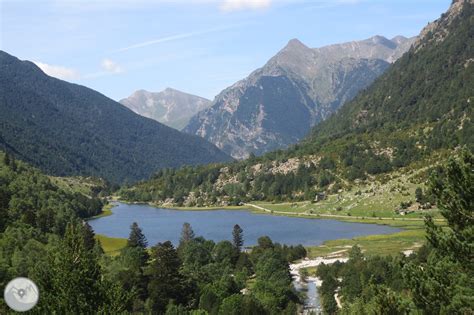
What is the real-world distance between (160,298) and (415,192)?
141645 mm

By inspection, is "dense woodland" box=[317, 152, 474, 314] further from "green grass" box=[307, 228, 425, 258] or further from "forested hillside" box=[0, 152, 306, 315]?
"green grass" box=[307, 228, 425, 258]

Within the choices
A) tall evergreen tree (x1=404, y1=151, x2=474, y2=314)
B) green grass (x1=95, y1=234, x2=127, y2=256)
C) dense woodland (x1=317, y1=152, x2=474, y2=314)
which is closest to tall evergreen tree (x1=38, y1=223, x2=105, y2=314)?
dense woodland (x1=317, y1=152, x2=474, y2=314)

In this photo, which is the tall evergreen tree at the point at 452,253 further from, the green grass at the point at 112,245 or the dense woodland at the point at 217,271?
the green grass at the point at 112,245

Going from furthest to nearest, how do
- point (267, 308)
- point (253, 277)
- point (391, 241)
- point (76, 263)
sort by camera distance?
1. point (391, 241)
2. point (253, 277)
3. point (267, 308)
4. point (76, 263)

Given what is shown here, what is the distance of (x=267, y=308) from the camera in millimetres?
68125

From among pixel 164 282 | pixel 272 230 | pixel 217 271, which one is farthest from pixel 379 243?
pixel 164 282

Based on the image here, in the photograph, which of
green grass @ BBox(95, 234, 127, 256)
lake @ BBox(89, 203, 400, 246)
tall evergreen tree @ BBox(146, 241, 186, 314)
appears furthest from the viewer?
lake @ BBox(89, 203, 400, 246)

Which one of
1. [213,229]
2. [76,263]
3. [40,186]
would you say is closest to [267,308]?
[76,263]

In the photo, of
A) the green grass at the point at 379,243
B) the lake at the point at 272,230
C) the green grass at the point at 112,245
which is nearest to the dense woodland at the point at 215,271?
the green grass at the point at 112,245

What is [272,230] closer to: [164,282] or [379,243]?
[379,243]

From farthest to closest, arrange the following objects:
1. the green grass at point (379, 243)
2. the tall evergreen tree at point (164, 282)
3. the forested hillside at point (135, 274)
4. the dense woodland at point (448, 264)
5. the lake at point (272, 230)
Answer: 1. the lake at point (272, 230)
2. the green grass at point (379, 243)
3. the tall evergreen tree at point (164, 282)
4. the forested hillside at point (135, 274)
5. the dense woodland at point (448, 264)

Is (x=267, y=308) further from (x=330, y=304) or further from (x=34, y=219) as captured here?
(x=34, y=219)

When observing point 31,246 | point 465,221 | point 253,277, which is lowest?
point 253,277

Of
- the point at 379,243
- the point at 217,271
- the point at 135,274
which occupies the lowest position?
the point at 379,243
